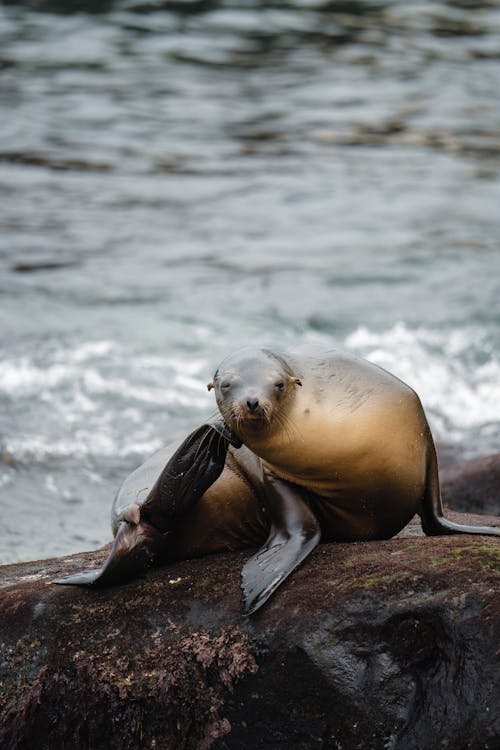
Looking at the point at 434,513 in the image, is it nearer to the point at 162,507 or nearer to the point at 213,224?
the point at 162,507

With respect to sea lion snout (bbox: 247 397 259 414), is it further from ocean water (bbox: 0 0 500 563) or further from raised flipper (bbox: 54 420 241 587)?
ocean water (bbox: 0 0 500 563)

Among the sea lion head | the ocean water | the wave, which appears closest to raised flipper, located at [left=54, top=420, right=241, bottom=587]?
the sea lion head

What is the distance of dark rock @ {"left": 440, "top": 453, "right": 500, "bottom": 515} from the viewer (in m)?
6.46

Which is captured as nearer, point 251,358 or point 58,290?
point 251,358

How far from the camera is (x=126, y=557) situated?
4285 millimetres

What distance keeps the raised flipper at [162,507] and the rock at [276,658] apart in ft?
0.22

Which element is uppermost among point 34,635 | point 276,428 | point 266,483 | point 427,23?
point 276,428

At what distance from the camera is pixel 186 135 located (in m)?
16.8

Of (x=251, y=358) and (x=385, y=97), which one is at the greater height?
(x=251, y=358)

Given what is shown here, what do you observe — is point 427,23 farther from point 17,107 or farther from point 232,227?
point 232,227

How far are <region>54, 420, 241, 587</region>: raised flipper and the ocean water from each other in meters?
2.30

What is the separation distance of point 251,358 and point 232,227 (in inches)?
383

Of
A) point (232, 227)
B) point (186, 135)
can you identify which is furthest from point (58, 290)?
point (186, 135)

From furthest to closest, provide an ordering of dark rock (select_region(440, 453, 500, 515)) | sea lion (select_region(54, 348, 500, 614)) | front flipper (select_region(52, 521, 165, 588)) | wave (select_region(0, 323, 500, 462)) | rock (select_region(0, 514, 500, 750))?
wave (select_region(0, 323, 500, 462))
dark rock (select_region(440, 453, 500, 515))
front flipper (select_region(52, 521, 165, 588))
sea lion (select_region(54, 348, 500, 614))
rock (select_region(0, 514, 500, 750))
